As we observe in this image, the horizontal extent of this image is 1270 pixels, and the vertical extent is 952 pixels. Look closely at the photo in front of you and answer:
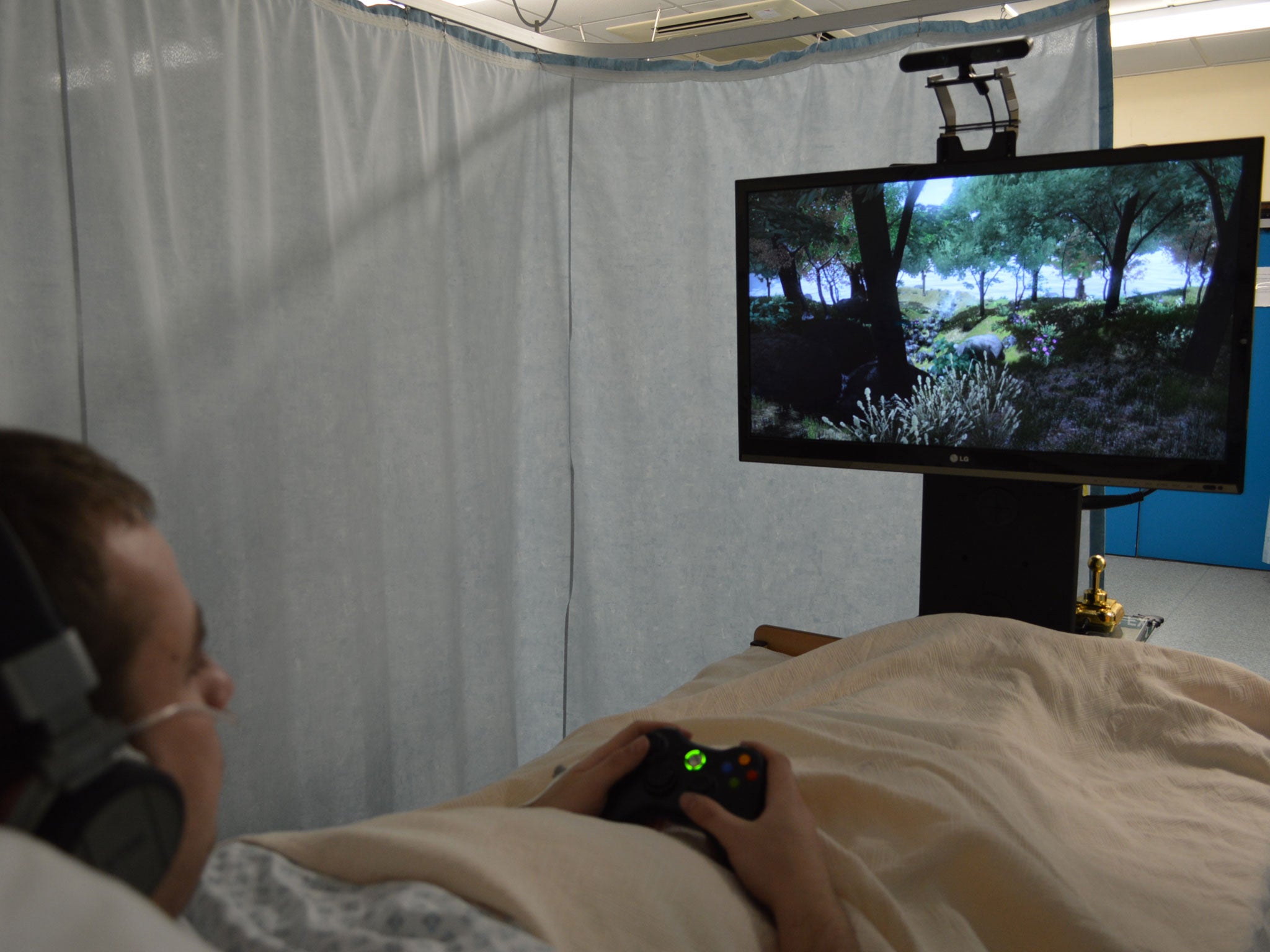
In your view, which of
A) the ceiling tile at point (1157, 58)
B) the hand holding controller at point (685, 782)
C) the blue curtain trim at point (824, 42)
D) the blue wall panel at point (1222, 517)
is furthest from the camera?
the ceiling tile at point (1157, 58)

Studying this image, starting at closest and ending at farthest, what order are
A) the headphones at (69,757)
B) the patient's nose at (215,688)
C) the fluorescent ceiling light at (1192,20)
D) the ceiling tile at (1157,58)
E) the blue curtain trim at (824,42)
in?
the headphones at (69,757), the patient's nose at (215,688), the blue curtain trim at (824,42), the fluorescent ceiling light at (1192,20), the ceiling tile at (1157,58)

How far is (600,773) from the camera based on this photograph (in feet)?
3.25

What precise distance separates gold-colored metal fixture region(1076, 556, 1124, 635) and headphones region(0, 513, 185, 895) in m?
1.52

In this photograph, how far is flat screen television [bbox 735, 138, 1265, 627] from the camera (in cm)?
136

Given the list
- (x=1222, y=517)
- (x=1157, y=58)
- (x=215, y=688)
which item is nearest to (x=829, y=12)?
(x=1157, y=58)

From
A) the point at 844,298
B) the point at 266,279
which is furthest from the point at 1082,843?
the point at 266,279

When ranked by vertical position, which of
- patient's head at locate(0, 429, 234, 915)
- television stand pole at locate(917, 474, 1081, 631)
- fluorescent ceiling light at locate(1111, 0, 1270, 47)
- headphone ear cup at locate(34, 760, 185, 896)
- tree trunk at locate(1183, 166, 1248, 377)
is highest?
fluorescent ceiling light at locate(1111, 0, 1270, 47)

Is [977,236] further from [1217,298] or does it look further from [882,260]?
[1217,298]

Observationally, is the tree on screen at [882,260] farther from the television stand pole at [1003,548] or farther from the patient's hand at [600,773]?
the patient's hand at [600,773]

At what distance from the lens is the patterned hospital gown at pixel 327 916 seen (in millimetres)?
652

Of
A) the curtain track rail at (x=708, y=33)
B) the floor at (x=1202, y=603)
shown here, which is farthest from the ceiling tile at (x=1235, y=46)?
the curtain track rail at (x=708, y=33)

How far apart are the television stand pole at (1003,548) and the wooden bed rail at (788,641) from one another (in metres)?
0.19

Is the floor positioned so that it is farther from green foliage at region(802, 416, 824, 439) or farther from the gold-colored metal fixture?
green foliage at region(802, 416, 824, 439)

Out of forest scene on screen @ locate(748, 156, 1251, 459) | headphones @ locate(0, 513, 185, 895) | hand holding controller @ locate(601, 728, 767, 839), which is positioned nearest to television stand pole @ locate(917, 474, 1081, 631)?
forest scene on screen @ locate(748, 156, 1251, 459)
